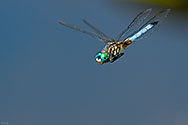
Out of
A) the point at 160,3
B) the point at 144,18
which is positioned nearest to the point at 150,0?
the point at 160,3

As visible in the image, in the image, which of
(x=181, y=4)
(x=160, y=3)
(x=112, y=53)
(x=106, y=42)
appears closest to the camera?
(x=160, y=3)

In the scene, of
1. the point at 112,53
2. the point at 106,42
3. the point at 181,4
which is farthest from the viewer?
the point at 106,42

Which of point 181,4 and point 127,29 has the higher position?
point 127,29

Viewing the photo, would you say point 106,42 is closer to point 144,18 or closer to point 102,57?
point 102,57

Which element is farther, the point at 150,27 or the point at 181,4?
the point at 150,27

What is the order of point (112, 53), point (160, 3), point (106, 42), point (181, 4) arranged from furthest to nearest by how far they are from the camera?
point (106, 42)
point (112, 53)
point (181, 4)
point (160, 3)

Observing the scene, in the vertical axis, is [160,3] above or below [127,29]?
below

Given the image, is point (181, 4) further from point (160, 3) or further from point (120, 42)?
point (120, 42)

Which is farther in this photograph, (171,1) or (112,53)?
(112,53)

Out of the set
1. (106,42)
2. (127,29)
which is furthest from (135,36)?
(106,42)
